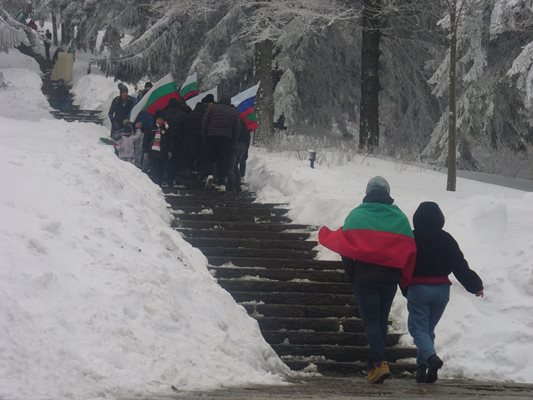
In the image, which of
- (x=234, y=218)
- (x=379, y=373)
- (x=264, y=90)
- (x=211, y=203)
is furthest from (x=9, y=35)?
(x=379, y=373)

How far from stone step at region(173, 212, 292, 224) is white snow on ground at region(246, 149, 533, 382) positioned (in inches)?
10.9

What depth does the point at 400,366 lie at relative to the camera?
829cm

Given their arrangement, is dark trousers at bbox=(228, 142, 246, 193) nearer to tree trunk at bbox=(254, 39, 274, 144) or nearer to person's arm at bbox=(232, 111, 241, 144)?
person's arm at bbox=(232, 111, 241, 144)

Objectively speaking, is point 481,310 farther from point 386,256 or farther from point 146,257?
point 146,257

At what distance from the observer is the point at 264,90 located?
20.6m

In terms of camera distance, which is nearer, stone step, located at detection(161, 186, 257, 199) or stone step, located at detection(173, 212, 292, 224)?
stone step, located at detection(173, 212, 292, 224)

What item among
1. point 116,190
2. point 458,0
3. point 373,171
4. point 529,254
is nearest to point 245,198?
point 373,171

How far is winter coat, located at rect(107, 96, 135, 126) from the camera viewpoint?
16984 millimetres

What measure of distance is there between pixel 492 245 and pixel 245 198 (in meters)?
5.70

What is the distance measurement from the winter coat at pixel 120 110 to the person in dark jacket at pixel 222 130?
3.08 meters

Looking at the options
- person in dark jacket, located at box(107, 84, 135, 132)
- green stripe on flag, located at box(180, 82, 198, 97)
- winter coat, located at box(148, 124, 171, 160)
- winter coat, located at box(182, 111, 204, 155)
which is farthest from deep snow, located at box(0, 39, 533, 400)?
green stripe on flag, located at box(180, 82, 198, 97)

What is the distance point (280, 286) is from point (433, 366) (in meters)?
3.27

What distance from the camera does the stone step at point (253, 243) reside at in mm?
11109

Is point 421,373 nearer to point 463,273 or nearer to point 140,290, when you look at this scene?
point 463,273
